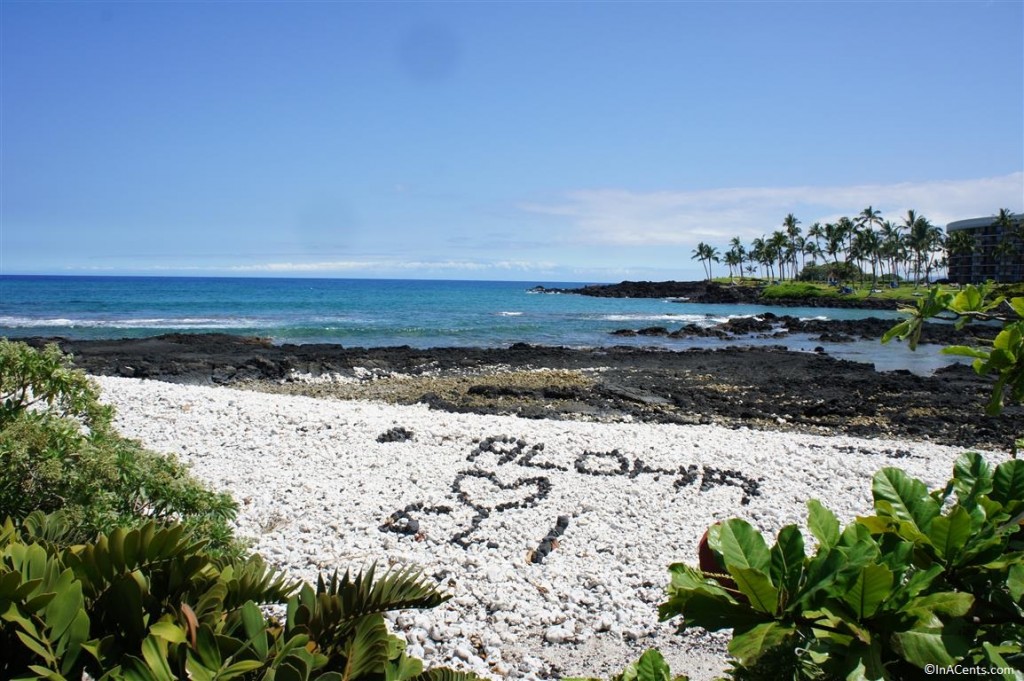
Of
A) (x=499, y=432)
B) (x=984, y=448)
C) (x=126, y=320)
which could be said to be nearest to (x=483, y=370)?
(x=499, y=432)

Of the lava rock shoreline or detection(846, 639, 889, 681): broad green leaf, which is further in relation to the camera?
the lava rock shoreline

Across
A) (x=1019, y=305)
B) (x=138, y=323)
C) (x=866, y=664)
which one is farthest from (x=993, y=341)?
(x=138, y=323)

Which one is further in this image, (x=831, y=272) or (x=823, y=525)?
(x=831, y=272)

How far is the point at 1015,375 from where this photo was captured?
163 cm

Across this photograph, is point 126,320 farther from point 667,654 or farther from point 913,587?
point 913,587

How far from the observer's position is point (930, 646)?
1.26 meters

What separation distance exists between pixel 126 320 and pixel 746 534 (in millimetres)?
45174

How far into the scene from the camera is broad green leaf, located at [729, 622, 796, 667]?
4.00ft

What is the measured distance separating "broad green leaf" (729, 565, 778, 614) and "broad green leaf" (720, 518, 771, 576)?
0.09 m

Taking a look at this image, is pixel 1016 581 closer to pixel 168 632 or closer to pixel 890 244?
pixel 168 632

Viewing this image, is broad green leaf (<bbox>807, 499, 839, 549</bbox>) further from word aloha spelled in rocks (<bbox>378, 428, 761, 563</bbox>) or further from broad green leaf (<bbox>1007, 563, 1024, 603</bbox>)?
word aloha spelled in rocks (<bbox>378, 428, 761, 563</bbox>)

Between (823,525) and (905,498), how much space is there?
30cm

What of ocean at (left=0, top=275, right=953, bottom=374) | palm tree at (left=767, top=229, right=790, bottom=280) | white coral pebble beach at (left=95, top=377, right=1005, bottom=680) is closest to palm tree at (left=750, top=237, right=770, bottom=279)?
palm tree at (left=767, top=229, right=790, bottom=280)

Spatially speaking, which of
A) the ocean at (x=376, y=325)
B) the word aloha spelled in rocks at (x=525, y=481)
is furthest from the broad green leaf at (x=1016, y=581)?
the ocean at (x=376, y=325)
